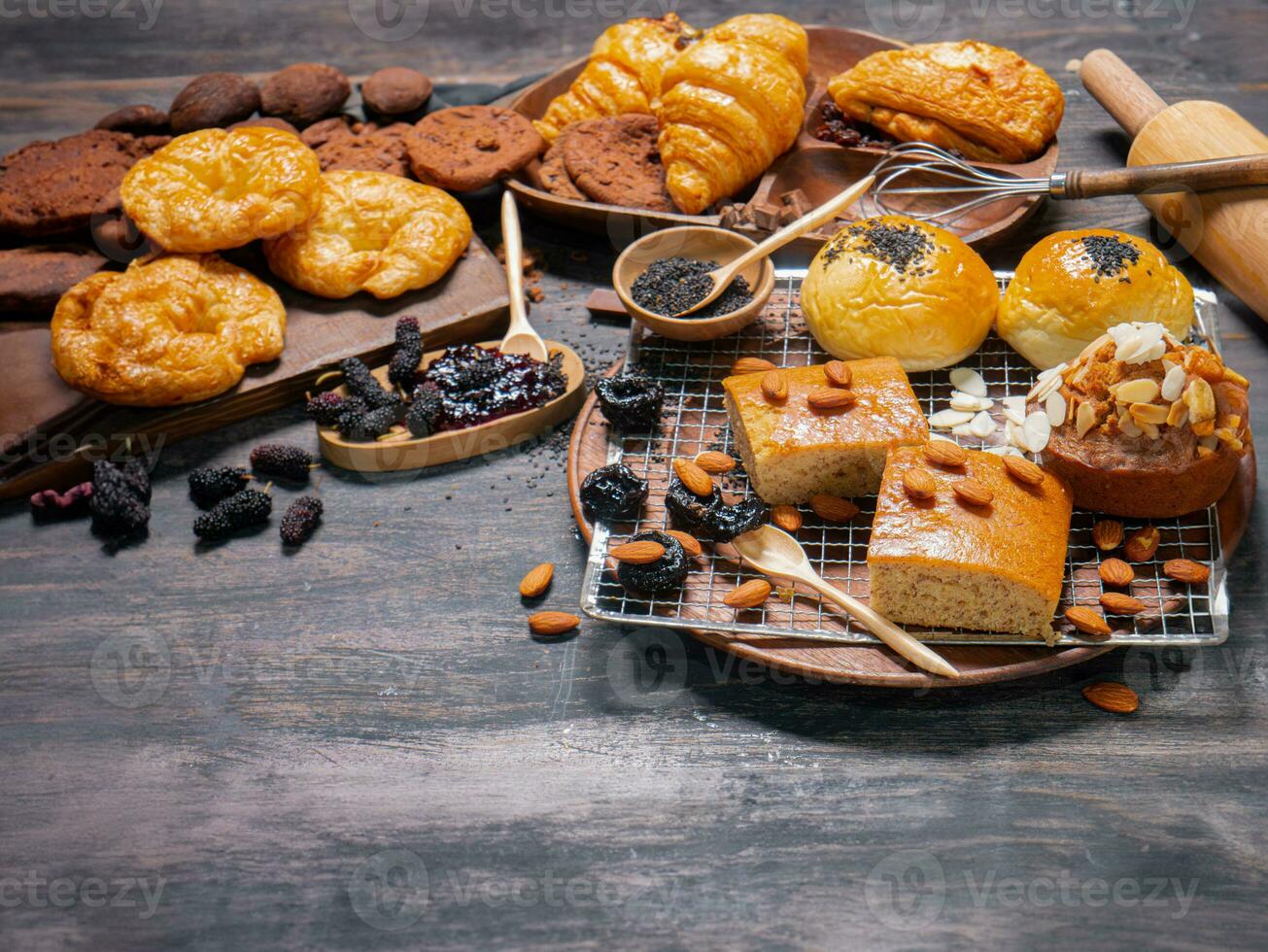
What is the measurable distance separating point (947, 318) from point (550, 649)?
1.73m

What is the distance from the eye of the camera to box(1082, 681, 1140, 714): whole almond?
308 centimetres

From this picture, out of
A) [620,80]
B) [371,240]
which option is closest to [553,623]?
[371,240]

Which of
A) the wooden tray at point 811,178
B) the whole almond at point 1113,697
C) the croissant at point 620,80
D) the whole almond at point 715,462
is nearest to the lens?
the whole almond at point 1113,697

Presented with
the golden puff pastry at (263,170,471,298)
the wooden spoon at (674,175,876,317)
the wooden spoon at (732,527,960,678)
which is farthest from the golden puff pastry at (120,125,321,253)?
the wooden spoon at (732,527,960,678)

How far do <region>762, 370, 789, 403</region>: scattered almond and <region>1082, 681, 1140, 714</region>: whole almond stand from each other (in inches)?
50.1

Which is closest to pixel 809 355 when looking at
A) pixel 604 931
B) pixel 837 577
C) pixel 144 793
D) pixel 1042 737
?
pixel 837 577

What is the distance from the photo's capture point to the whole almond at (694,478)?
134 inches

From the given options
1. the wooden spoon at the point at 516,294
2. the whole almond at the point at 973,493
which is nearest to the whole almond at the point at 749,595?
the whole almond at the point at 973,493

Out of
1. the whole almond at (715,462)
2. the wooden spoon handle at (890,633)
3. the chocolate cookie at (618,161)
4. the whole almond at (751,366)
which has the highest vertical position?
the chocolate cookie at (618,161)

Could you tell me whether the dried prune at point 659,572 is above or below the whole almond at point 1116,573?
below

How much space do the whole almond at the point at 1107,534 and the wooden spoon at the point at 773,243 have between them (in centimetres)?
156

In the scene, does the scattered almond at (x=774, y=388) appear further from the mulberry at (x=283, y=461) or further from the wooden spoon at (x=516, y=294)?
the mulberry at (x=283, y=461)

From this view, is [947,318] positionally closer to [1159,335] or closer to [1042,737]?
[1159,335]

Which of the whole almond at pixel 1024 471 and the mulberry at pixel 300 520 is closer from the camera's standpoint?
the whole almond at pixel 1024 471
